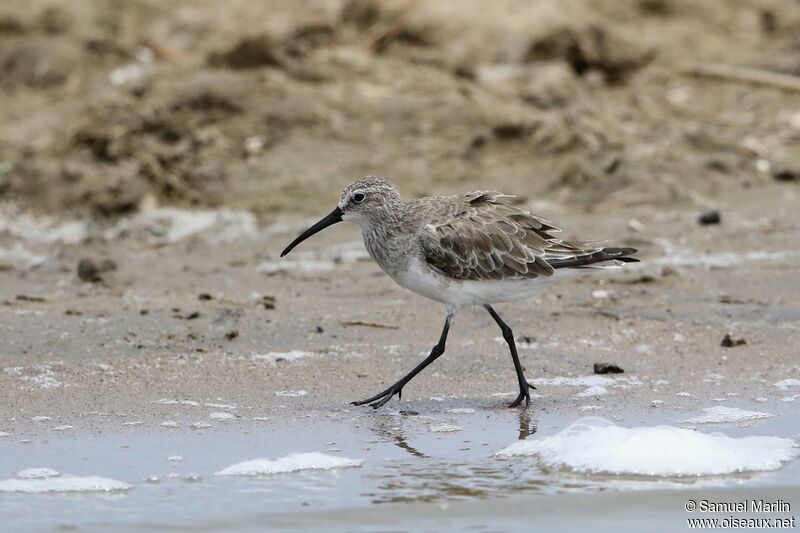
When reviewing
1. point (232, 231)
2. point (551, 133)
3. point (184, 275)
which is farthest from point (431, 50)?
point (184, 275)

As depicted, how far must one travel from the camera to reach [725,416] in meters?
7.32

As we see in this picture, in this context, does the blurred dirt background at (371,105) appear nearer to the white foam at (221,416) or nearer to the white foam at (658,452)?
the white foam at (221,416)

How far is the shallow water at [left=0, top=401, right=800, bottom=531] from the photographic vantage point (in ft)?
19.9

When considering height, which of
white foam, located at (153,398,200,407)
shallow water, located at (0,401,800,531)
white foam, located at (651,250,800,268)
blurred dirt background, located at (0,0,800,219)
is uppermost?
blurred dirt background, located at (0,0,800,219)

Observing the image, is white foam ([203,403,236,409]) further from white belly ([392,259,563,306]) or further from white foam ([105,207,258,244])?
white foam ([105,207,258,244])

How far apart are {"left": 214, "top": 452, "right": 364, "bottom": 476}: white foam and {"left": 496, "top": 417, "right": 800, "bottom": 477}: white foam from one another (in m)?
0.87

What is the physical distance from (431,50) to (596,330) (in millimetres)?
5902

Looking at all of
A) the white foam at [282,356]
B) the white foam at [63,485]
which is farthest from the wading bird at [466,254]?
the white foam at [63,485]

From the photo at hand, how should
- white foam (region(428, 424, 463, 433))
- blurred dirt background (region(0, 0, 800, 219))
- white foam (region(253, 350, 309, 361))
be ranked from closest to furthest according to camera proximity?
white foam (region(428, 424, 463, 433)) → white foam (region(253, 350, 309, 361)) → blurred dirt background (region(0, 0, 800, 219))

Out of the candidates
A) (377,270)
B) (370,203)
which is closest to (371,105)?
(377,270)

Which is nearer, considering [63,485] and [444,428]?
[63,485]

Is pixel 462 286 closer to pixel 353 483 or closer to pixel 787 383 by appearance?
pixel 353 483

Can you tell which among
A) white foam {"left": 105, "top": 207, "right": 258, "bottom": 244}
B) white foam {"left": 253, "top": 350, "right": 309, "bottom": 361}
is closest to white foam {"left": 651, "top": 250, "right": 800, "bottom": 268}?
white foam {"left": 253, "top": 350, "right": 309, "bottom": 361}

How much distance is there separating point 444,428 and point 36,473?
218 cm
